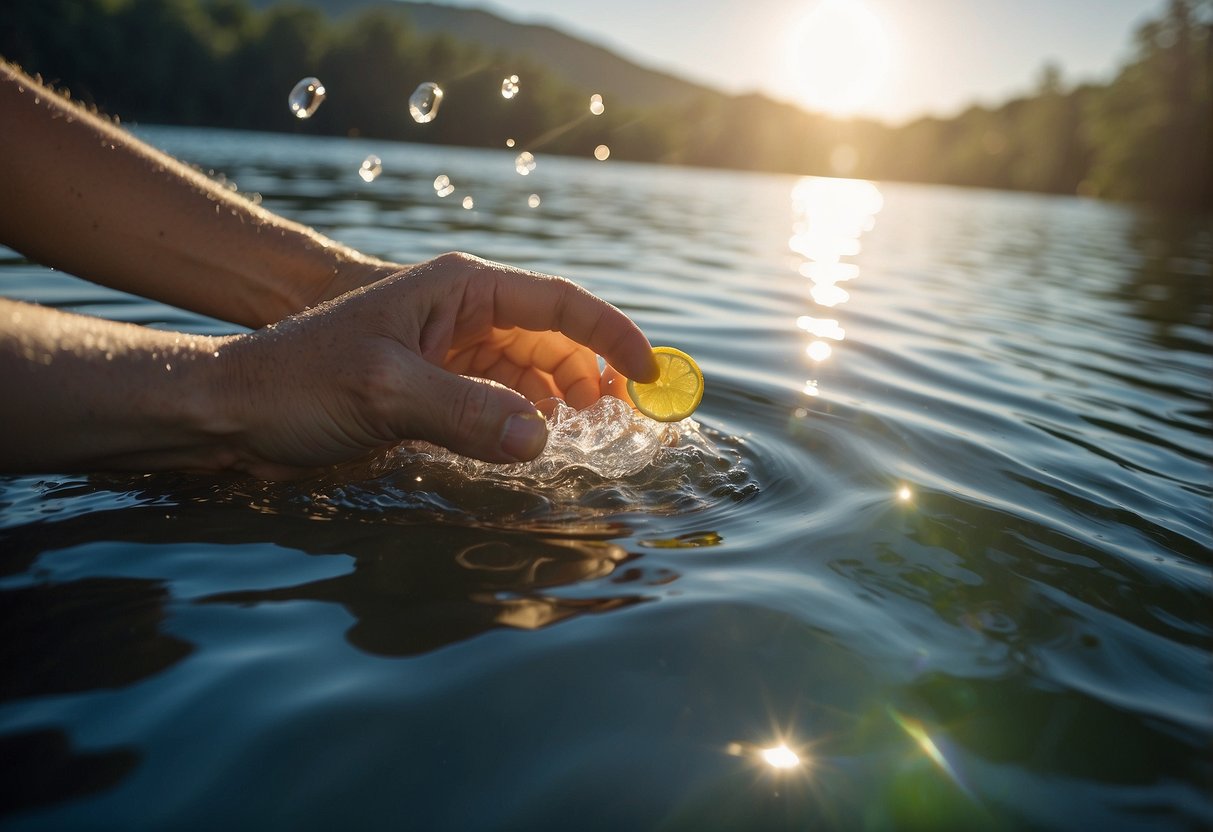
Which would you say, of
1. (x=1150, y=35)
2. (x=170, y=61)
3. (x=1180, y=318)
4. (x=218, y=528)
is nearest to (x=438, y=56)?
(x=170, y=61)

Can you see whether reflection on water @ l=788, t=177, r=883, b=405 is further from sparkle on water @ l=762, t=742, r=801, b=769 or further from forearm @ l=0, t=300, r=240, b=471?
forearm @ l=0, t=300, r=240, b=471

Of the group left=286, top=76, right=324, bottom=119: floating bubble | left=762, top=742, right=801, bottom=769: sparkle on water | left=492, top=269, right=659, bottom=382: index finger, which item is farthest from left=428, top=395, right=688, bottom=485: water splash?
left=286, top=76, right=324, bottom=119: floating bubble

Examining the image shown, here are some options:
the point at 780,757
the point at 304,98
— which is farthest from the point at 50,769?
the point at 304,98

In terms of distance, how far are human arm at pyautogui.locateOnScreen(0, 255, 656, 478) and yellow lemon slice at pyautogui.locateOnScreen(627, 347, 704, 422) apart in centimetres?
70

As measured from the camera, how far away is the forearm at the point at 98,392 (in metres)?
1.90

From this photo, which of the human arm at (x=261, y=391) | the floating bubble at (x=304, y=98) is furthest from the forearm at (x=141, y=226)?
the floating bubble at (x=304, y=98)

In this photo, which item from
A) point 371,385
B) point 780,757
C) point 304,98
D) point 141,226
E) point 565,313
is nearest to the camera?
point 780,757

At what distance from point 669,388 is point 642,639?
3.83ft

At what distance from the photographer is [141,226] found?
278 cm

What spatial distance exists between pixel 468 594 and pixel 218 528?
0.74 m

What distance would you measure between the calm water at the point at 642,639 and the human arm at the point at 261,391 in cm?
20

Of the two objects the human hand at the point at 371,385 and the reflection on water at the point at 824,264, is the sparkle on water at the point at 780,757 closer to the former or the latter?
the human hand at the point at 371,385

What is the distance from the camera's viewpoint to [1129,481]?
3.16 m

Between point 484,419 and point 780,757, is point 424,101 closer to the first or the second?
point 484,419
